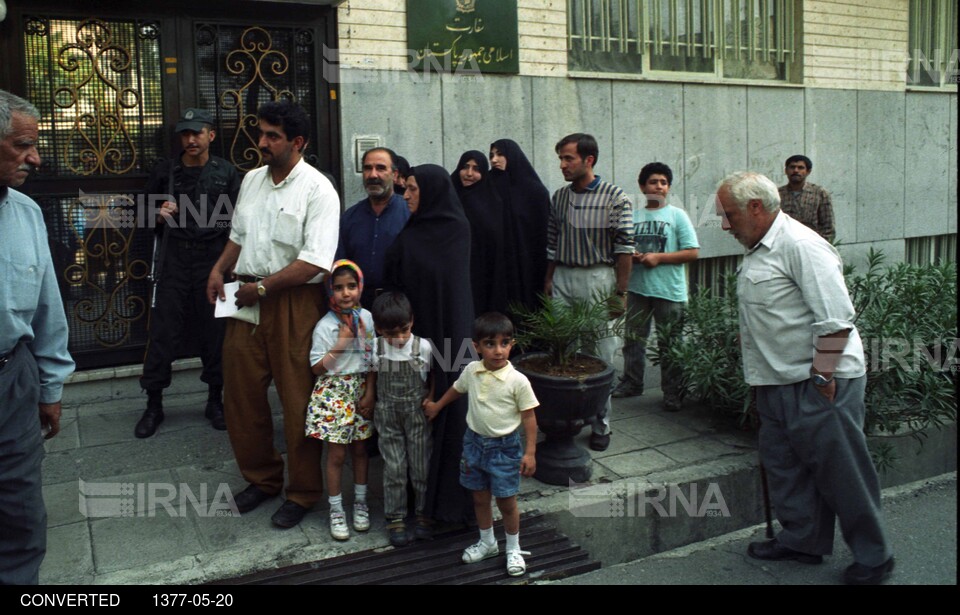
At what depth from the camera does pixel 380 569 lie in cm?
398

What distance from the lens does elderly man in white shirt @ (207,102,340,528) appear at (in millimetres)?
4230

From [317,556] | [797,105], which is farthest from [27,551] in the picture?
[797,105]

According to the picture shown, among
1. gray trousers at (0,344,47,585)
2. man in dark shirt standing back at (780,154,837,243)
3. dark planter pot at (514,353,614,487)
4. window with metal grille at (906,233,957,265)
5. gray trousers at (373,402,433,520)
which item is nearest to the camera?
gray trousers at (0,344,47,585)

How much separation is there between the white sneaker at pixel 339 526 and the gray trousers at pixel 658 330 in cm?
269

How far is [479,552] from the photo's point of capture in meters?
4.08

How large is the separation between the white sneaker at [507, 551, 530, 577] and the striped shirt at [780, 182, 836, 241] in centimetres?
506

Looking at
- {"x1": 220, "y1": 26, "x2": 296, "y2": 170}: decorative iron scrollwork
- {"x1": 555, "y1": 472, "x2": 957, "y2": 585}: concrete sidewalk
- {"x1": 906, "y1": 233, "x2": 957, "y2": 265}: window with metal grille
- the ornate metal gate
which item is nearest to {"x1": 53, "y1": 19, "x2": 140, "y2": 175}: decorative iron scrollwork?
the ornate metal gate

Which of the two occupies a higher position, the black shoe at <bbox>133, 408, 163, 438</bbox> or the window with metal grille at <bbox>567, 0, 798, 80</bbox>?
the window with metal grille at <bbox>567, 0, 798, 80</bbox>

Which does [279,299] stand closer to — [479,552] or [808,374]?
[479,552]

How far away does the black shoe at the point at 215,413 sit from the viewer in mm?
5598

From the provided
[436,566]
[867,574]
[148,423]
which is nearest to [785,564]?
[867,574]

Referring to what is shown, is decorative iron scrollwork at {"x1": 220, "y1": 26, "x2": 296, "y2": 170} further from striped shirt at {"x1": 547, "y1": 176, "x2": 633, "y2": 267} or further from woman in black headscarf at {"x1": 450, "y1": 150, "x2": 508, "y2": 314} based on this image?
striped shirt at {"x1": 547, "y1": 176, "x2": 633, "y2": 267}

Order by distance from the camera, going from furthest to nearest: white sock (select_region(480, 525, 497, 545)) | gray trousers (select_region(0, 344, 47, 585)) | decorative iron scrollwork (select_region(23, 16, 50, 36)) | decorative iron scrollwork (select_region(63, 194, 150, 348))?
decorative iron scrollwork (select_region(63, 194, 150, 348)) → decorative iron scrollwork (select_region(23, 16, 50, 36)) → white sock (select_region(480, 525, 497, 545)) → gray trousers (select_region(0, 344, 47, 585))

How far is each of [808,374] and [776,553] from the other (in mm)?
994
